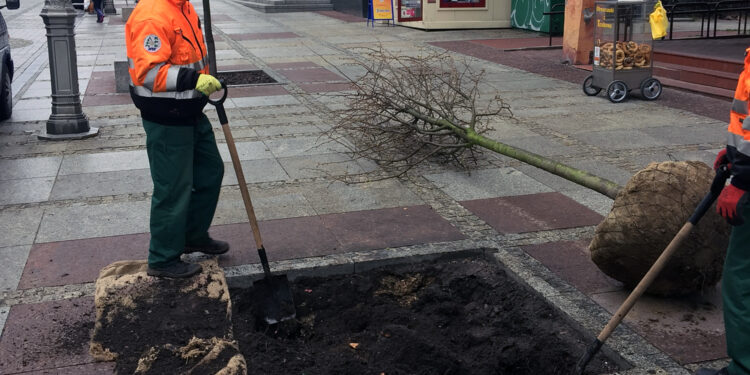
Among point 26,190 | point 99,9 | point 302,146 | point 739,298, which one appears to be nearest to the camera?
point 739,298

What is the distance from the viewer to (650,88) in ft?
35.7

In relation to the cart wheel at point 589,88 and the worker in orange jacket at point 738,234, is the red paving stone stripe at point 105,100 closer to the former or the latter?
the cart wheel at point 589,88

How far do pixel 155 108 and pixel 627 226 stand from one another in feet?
9.17

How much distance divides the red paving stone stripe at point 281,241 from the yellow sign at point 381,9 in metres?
16.3

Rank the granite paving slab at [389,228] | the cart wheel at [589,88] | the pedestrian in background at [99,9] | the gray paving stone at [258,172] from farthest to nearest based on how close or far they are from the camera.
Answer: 1. the pedestrian in background at [99,9]
2. the cart wheel at [589,88]
3. the gray paving stone at [258,172]
4. the granite paving slab at [389,228]

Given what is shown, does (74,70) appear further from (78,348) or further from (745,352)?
(745,352)

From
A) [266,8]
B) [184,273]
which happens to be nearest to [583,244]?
[184,273]

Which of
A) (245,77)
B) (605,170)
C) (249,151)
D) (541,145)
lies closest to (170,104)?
(249,151)

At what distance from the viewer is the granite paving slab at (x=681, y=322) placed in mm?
3979

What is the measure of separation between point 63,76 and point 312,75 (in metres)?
4.97

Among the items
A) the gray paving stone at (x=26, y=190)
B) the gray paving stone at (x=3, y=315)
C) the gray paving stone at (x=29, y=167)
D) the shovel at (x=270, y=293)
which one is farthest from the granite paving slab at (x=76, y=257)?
the gray paving stone at (x=29, y=167)

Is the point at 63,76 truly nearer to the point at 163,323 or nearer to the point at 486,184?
the point at 486,184

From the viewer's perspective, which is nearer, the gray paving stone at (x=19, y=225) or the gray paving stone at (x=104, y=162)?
the gray paving stone at (x=19, y=225)

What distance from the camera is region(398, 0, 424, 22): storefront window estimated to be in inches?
814
